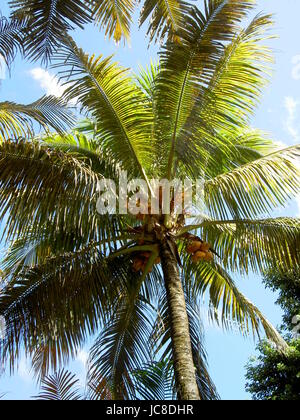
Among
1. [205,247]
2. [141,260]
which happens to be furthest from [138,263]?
[205,247]

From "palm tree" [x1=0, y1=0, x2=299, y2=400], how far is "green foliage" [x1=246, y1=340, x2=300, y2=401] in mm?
4194

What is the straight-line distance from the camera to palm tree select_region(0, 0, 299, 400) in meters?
6.51

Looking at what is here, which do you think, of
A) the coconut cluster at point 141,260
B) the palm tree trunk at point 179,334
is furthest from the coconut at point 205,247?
the coconut cluster at point 141,260

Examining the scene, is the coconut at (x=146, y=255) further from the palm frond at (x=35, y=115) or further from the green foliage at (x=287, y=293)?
the green foliage at (x=287, y=293)

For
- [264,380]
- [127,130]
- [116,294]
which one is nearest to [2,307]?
[116,294]

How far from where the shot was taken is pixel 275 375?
1175cm

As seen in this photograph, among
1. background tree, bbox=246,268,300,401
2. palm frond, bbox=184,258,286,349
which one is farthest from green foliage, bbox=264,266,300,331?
palm frond, bbox=184,258,286,349

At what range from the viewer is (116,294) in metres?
7.65

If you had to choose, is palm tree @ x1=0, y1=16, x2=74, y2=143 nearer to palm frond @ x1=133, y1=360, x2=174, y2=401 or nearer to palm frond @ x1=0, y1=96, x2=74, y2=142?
palm frond @ x1=0, y1=96, x2=74, y2=142

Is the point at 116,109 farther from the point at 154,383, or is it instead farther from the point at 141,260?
the point at 154,383

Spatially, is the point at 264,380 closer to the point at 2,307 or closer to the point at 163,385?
the point at 163,385

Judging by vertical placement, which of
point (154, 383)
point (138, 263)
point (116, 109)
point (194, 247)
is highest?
point (116, 109)

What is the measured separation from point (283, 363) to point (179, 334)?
6.14 metres

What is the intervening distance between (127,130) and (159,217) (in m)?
1.22
